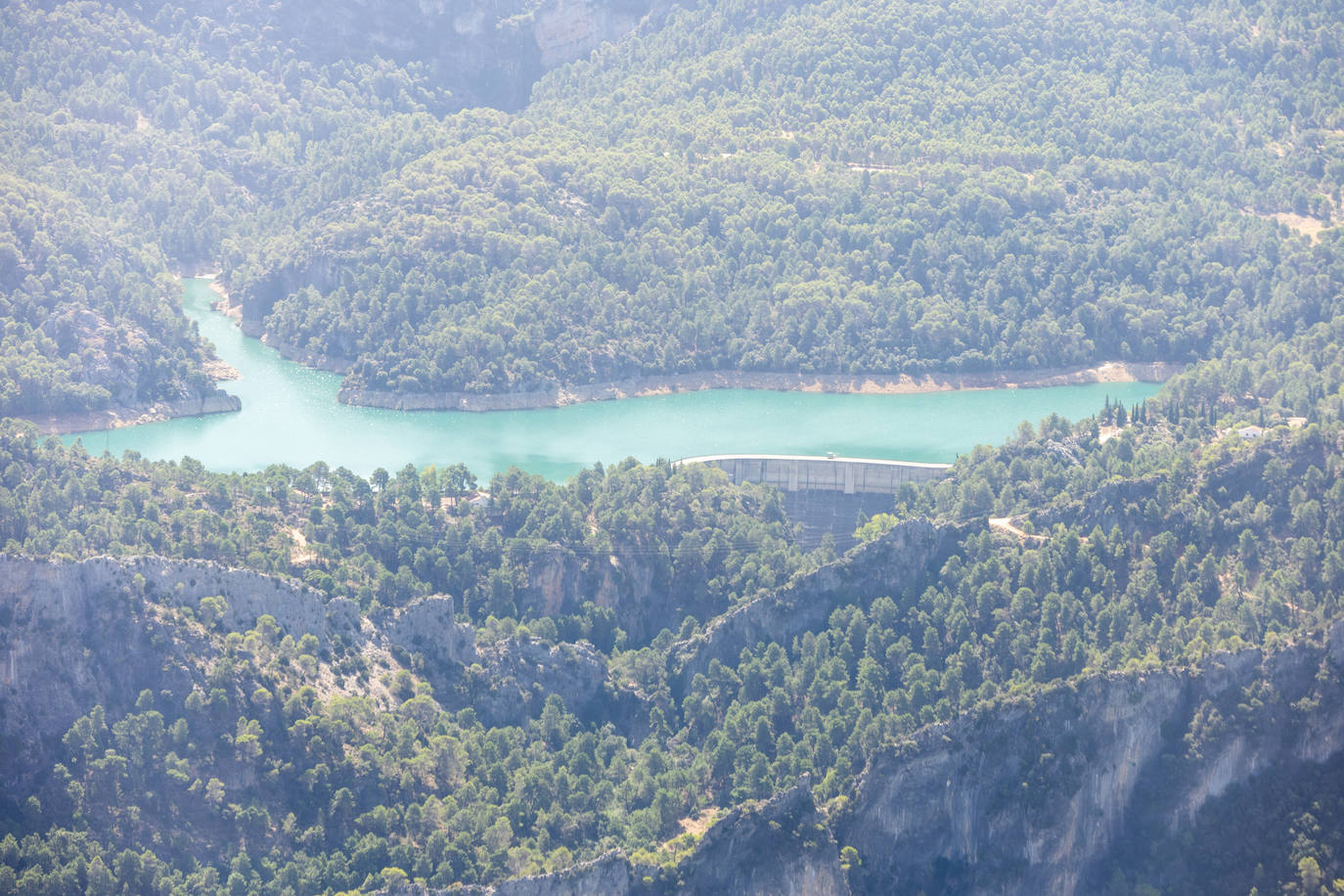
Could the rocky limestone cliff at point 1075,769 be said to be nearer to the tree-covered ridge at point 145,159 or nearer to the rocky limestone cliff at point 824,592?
the rocky limestone cliff at point 824,592

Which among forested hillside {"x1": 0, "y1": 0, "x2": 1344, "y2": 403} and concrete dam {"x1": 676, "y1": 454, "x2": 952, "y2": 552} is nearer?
concrete dam {"x1": 676, "y1": 454, "x2": 952, "y2": 552}

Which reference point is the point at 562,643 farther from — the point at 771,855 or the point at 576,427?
the point at 576,427

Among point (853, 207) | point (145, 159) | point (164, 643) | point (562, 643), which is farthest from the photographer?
point (145, 159)

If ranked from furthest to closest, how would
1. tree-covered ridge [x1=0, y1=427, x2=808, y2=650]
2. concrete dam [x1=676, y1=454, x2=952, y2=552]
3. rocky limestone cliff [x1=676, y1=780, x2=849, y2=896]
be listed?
concrete dam [x1=676, y1=454, x2=952, y2=552] → tree-covered ridge [x1=0, y1=427, x2=808, y2=650] → rocky limestone cliff [x1=676, y1=780, x2=849, y2=896]

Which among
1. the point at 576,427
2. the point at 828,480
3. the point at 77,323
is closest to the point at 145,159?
the point at 77,323

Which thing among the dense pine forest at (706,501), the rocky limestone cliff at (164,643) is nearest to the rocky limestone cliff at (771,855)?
the dense pine forest at (706,501)

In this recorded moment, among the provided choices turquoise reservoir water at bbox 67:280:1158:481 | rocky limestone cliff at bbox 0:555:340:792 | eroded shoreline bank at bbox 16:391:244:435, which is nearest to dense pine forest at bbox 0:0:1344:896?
rocky limestone cliff at bbox 0:555:340:792

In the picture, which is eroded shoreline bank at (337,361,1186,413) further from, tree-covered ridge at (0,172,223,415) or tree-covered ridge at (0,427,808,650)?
tree-covered ridge at (0,427,808,650)
